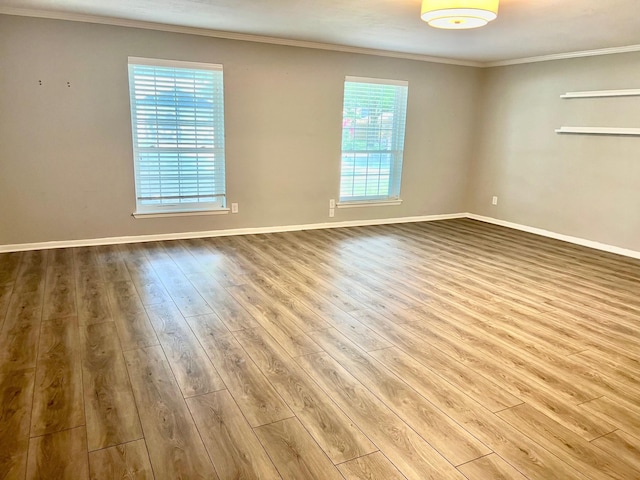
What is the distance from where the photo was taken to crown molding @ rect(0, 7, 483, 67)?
415 centimetres

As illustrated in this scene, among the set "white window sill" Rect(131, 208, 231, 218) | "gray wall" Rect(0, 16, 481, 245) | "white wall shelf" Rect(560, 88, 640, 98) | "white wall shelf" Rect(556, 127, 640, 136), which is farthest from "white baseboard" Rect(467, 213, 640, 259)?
"white window sill" Rect(131, 208, 231, 218)

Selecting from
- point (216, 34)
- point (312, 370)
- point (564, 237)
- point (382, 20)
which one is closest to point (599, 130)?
point (564, 237)

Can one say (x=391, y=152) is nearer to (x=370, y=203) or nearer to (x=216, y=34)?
(x=370, y=203)

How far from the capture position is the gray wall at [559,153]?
502 centimetres

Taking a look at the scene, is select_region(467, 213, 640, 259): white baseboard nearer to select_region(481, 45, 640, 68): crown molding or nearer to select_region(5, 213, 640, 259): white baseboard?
select_region(5, 213, 640, 259): white baseboard

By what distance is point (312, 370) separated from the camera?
2438 millimetres

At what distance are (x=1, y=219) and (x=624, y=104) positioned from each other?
6.69 m

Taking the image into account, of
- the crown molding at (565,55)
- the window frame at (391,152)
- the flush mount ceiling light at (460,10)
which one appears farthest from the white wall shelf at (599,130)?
the flush mount ceiling light at (460,10)

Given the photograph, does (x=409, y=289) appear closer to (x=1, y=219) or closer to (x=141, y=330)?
(x=141, y=330)

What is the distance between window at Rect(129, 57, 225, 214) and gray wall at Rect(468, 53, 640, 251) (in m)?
3.99

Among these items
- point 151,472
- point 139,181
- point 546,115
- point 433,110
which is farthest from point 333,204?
point 151,472

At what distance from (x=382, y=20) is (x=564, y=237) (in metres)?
3.67

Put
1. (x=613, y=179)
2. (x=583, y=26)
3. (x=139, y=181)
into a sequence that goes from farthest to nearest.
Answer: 1. (x=613, y=179)
2. (x=139, y=181)
3. (x=583, y=26)

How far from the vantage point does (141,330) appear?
284 cm
